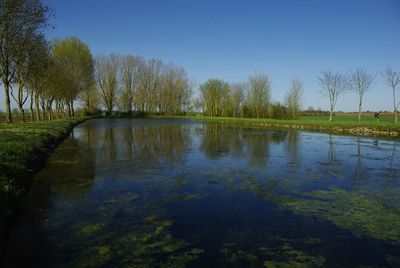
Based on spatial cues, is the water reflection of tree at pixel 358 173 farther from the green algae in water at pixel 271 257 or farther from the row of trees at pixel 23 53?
the row of trees at pixel 23 53

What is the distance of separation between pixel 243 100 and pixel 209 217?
57.5 metres

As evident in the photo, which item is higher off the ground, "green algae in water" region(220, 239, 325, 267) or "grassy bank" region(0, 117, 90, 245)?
"grassy bank" region(0, 117, 90, 245)

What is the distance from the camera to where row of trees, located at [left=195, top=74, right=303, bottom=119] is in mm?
53166

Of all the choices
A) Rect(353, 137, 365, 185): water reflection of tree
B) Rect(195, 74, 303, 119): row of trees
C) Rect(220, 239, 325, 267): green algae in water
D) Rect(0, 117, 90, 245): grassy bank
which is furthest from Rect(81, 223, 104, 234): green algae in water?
Rect(195, 74, 303, 119): row of trees

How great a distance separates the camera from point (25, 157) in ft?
28.9

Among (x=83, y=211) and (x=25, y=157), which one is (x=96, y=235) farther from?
(x=25, y=157)

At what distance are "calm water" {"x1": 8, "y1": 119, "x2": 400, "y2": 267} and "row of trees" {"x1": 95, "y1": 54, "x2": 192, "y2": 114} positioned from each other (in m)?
62.5

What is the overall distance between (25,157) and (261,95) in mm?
49698

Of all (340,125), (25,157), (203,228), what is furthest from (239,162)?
(340,125)

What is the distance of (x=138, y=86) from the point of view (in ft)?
235

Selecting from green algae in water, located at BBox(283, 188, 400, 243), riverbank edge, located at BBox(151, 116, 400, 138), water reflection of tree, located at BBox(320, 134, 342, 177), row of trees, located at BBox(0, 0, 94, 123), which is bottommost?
green algae in water, located at BBox(283, 188, 400, 243)

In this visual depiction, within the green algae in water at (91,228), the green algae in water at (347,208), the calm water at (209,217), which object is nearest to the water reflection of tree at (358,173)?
the calm water at (209,217)

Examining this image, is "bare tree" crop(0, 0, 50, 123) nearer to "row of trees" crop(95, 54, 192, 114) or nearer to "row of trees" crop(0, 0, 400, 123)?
"row of trees" crop(0, 0, 400, 123)

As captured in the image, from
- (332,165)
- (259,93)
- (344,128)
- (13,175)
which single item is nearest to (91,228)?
(13,175)
